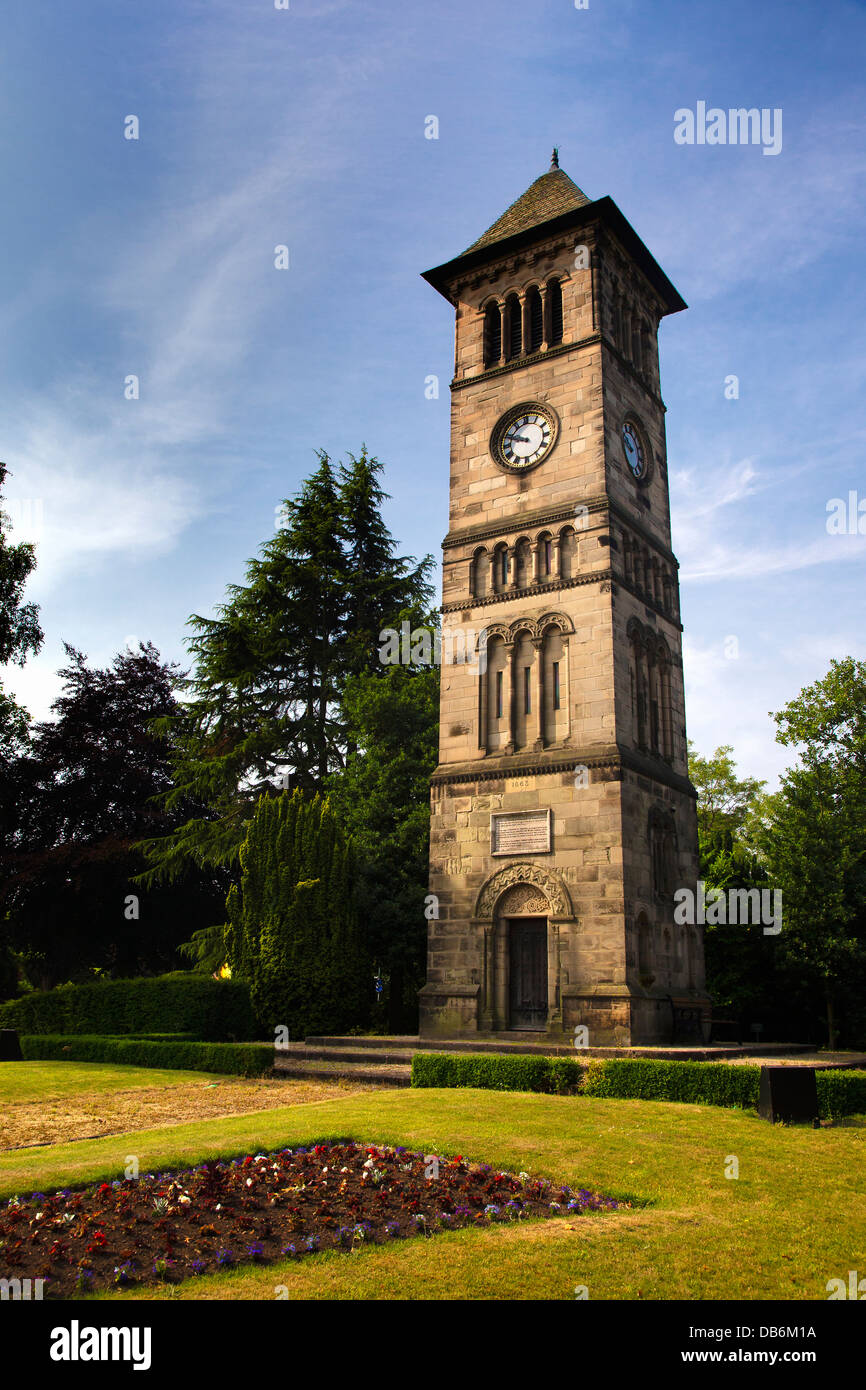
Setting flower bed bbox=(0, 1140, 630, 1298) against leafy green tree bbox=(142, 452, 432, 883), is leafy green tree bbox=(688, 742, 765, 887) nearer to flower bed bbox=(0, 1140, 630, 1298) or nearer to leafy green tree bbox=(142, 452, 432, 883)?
leafy green tree bbox=(142, 452, 432, 883)

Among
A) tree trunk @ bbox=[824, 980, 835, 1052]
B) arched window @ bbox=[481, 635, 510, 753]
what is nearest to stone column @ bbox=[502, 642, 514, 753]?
arched window @ bbox=[481, 635, 510, 753]

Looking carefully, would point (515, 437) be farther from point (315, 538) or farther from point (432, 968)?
point (432, 968)

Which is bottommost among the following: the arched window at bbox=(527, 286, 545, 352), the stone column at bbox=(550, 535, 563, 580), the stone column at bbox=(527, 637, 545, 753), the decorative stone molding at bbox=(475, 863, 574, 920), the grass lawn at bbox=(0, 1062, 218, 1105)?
the grass lawn at bbox=(0, 1062, 218, 1105)

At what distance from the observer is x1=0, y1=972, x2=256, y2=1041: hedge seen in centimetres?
2441

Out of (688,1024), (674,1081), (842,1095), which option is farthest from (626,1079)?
(688,1024)

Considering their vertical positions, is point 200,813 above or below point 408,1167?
above

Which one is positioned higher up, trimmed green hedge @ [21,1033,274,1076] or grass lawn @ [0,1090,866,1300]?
grass lawn @ [0,1090,866,1300]

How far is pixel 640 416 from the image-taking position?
29.0 meters

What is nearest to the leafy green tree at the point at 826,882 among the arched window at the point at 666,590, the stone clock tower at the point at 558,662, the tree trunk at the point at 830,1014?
the tree trunk at the point at 830,1014

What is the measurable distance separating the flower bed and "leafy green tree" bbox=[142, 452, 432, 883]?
23.6 m

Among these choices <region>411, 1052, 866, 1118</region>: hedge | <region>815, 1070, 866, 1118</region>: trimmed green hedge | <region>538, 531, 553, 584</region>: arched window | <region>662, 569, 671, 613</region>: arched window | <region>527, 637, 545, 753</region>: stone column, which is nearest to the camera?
<region>815, 1070, 866, 1118</region>: trimmed green hedge

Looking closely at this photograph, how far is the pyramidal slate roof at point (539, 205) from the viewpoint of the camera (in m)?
28.9

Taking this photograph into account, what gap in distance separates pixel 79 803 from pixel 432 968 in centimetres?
1859
